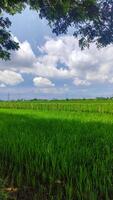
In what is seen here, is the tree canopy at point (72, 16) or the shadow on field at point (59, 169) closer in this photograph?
the shadow on field at point (59, 169)

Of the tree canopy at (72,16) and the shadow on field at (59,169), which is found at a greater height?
the tree canopy at (72,16)

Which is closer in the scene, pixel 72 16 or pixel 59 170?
pixel 59 170

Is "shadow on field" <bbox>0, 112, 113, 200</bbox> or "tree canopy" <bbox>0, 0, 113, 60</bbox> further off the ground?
"tree canopy" <bbox>0, 0, 113, 60</bbox>

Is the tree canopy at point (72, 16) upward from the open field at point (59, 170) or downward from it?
upward

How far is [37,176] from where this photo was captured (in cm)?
743

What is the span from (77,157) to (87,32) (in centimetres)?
2519

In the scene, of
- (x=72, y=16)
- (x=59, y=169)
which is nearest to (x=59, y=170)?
(x=59, y=169)

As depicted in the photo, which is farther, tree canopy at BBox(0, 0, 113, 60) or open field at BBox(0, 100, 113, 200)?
tree canopy at BBox(0, 0, 113, 60)

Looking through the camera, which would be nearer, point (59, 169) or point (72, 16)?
point (59, 169)

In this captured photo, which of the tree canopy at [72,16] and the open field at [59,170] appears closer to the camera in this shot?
the open field at [59,170]

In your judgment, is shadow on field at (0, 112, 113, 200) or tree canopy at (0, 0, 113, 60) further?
tree canopy at (0, 0, 113, 60)

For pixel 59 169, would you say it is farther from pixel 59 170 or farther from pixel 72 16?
pixel 72 16

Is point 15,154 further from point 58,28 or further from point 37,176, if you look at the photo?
point 58,28

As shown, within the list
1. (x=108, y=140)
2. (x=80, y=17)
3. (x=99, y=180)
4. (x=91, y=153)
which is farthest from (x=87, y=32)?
(x=99, y=180)
